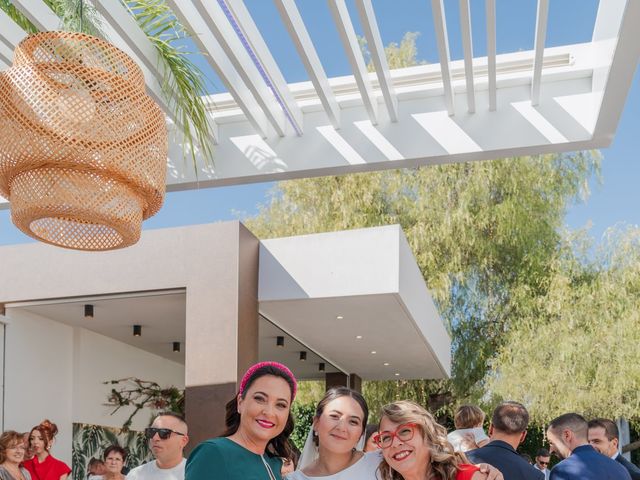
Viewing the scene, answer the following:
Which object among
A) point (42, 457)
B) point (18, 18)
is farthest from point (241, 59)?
point (42, 457)

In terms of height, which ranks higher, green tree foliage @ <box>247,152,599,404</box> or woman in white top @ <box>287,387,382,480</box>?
green tree foliage @ <box>247,152,599,404</box>

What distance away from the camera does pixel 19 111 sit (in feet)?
→ 8.45

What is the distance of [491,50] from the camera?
4.73 meters

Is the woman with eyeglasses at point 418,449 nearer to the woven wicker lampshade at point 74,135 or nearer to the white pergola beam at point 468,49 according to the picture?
the woven wicker lampshade at point 74,135

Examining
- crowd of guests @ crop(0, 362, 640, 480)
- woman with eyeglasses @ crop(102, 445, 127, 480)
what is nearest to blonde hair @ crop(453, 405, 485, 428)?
crowd of guests @ crop(0, 362, 640, 480)

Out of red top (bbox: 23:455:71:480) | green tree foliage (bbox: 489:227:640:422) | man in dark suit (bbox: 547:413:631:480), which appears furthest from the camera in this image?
green tree foliage (bbox: 489:227:640:422)

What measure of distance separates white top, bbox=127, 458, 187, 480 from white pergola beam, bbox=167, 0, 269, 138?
2.23 metres

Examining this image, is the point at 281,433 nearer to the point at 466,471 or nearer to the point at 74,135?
the point at 466,471

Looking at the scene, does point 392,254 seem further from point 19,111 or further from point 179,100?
point 19,111

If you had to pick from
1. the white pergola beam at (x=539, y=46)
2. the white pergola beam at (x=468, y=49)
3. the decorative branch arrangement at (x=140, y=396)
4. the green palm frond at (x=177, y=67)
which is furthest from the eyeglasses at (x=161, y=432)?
the decorative branch arrangement at (x=140, y=396)

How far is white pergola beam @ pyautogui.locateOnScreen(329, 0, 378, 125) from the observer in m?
4.43

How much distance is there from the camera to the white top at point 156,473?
4.14m

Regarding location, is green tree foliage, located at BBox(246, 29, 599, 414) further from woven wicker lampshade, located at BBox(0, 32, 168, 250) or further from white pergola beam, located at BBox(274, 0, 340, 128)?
woven wicker lampshade, located at BBox(0, 32, 168, 250)

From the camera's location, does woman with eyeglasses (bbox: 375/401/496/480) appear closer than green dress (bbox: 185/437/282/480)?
No
